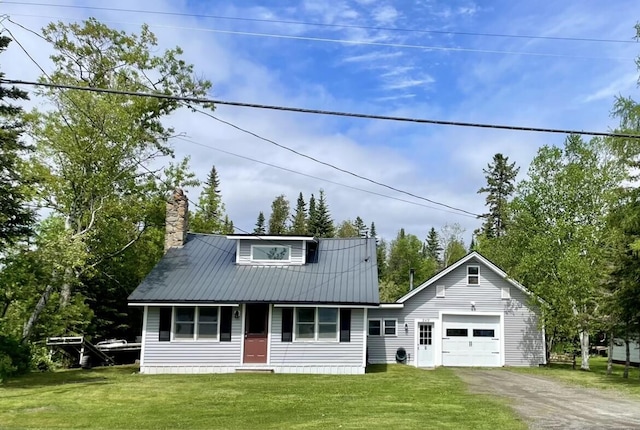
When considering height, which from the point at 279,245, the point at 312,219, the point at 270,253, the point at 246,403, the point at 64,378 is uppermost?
the point at 312,219

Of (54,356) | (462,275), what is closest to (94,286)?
(54,356)

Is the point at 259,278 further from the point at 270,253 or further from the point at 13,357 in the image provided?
the point at 13,357

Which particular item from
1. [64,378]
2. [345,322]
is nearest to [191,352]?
[64,378]

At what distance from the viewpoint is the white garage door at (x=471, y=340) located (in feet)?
85.2

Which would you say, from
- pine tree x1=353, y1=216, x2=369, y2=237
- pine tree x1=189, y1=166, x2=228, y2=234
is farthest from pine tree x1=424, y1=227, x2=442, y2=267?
pine tree x1=189, y1=166, x2=228, y2=234

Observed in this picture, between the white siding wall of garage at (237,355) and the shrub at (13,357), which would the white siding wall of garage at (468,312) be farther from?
the shrub at (13,357)

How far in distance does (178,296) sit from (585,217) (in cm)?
1897

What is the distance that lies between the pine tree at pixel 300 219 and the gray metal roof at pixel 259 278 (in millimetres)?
41303

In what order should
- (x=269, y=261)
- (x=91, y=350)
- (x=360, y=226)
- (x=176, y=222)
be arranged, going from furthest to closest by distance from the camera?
1. (x=360, y=226)
2. (x=176, y=222)
3. (x=91, y=350)
4. (x=269, y=261)

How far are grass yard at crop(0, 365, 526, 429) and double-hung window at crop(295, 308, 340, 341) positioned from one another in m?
2.04

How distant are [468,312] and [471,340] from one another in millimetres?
1334

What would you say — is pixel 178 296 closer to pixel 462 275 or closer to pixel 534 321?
pixel 462 275

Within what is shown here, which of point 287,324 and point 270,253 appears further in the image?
point 270,253

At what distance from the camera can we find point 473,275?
86.4ft
